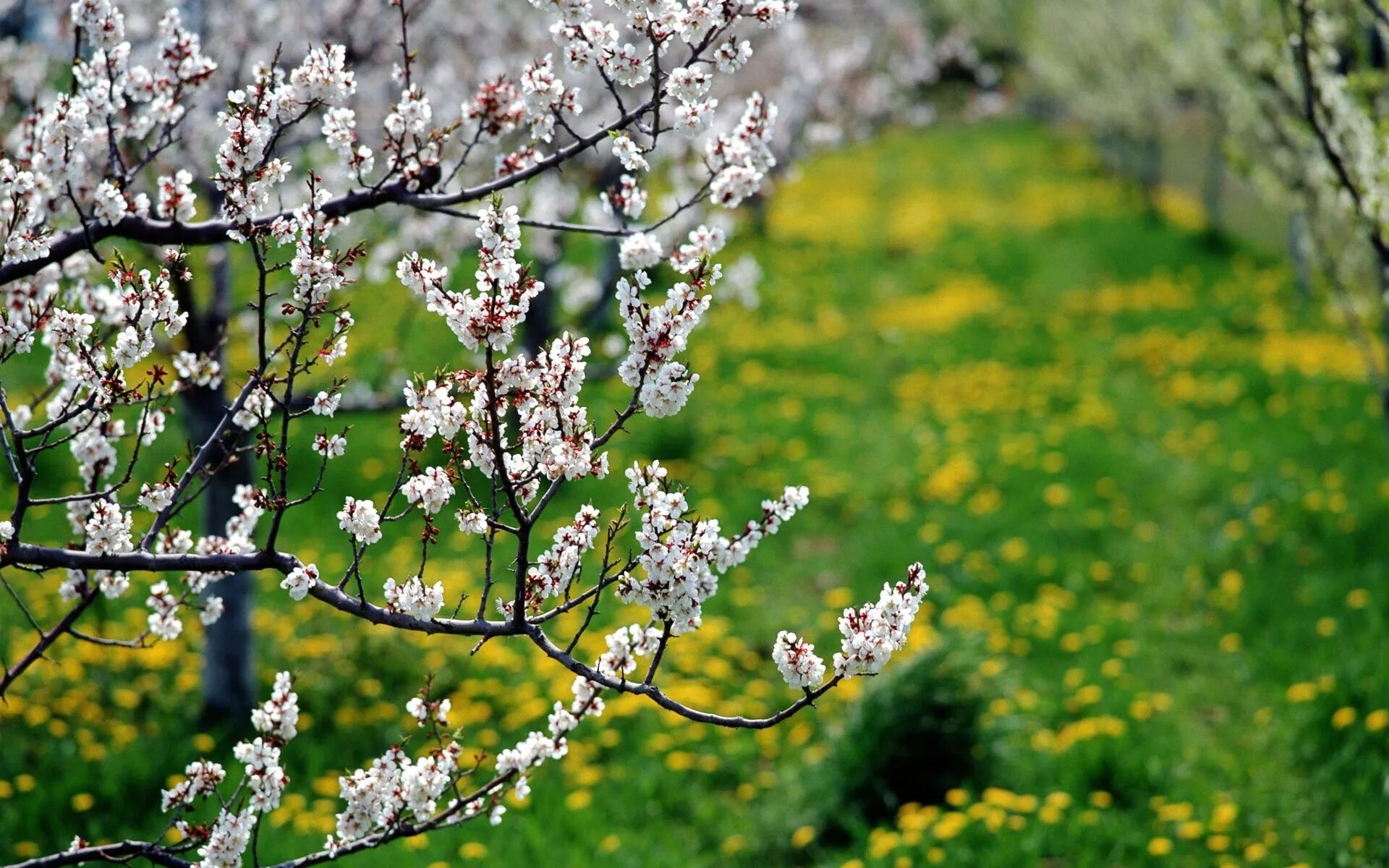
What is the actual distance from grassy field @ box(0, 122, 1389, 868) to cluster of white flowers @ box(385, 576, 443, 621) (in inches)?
9.3

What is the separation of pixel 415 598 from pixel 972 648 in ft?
12.0

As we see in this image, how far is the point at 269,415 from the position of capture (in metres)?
2.58

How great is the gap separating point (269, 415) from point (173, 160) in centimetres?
423

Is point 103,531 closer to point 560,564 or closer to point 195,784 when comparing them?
point 195,784

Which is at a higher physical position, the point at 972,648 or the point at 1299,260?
the point at 1299,260

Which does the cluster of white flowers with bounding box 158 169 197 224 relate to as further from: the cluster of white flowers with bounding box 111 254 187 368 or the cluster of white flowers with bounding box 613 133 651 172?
the cluster of white flowers with bounding box 613 133 651 172

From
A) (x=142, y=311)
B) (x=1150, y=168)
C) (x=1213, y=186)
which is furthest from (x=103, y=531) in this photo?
(x=1150, y=168)

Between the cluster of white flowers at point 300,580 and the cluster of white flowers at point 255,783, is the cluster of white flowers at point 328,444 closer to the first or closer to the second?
the cluster of white flowers at point 300,580

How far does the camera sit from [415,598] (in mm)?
2355

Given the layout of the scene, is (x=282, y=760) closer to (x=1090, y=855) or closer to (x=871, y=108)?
(x=1090, y=855)

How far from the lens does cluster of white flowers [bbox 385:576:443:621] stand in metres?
2.35

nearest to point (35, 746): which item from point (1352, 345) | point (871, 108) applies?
point (871, 108)

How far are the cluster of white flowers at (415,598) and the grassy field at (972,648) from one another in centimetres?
24

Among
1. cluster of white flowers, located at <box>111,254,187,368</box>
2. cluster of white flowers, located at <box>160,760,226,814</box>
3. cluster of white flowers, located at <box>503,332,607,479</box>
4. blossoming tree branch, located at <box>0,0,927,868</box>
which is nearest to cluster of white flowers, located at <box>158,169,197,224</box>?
blossoming tree branch, located at <box>0,0,927,868</box>
